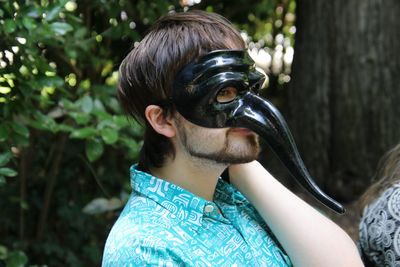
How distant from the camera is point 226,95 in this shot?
1.98 meters

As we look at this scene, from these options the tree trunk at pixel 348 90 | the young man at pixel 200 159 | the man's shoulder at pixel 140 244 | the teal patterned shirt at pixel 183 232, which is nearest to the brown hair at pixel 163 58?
the young man at pixel 200 159

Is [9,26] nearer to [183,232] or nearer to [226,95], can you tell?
[226,95]

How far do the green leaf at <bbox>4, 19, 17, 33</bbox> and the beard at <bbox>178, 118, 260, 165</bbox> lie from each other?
0.83 metres

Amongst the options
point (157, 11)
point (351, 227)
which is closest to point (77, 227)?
point (157, 11)

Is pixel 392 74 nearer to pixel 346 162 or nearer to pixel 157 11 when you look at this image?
pixel 346 162

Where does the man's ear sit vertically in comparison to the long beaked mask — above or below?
below

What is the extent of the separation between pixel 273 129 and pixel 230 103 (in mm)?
140

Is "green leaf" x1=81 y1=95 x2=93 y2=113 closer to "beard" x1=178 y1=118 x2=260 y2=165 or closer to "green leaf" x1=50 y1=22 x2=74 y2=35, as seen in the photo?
"green leaf" x1=50 y1=22 x2=74 y2=35

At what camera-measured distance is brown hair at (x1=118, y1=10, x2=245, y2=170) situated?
1.97 metres

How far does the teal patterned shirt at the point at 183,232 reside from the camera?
1.77 m

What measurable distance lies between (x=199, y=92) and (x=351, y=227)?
2162mm

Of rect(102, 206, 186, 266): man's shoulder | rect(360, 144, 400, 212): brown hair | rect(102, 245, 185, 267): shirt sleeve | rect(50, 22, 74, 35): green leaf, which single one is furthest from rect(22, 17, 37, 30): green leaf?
rect(360, 144, 400, 212): brown hair

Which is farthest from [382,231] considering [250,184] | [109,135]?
[109,135]

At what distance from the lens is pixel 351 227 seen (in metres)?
3.83
